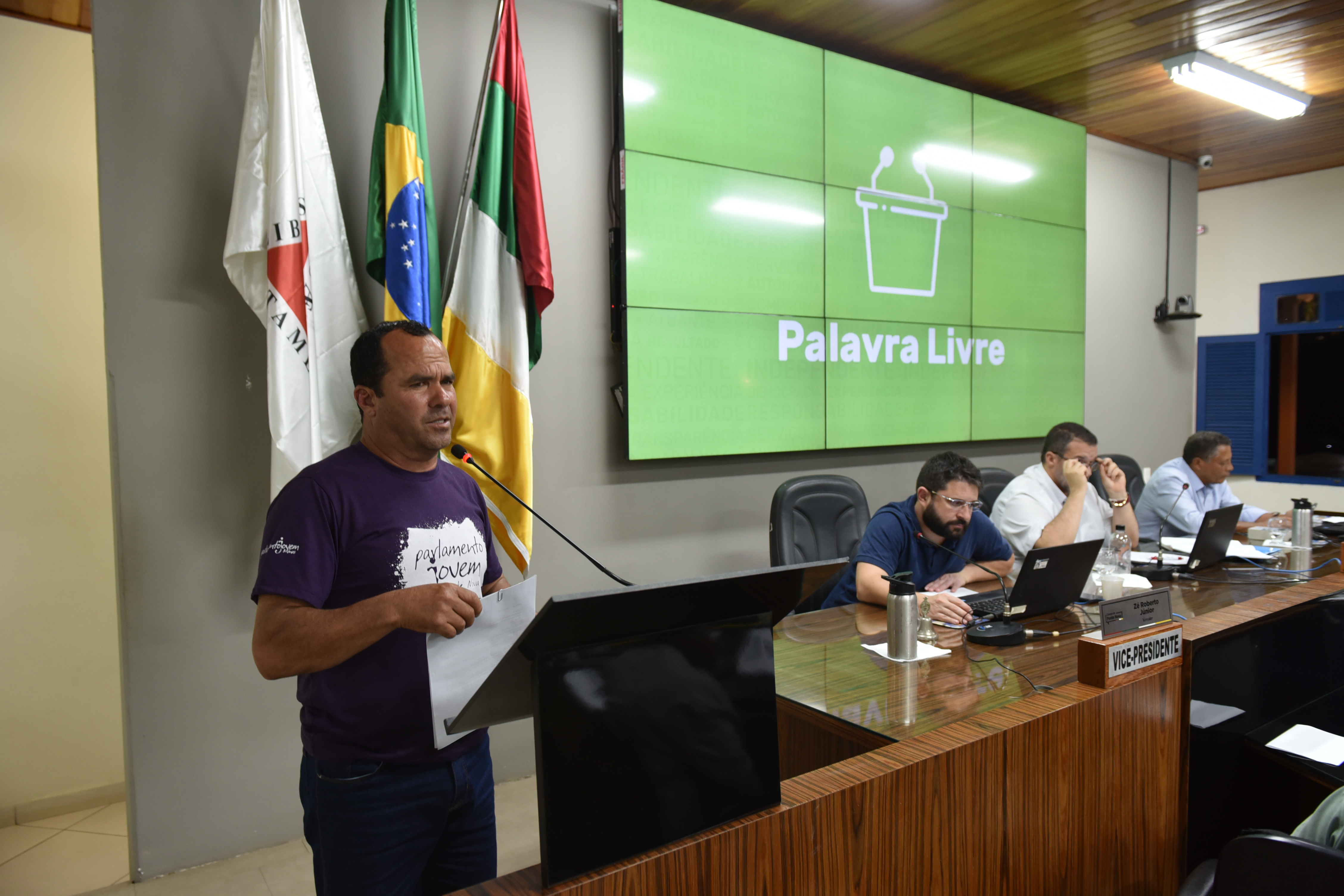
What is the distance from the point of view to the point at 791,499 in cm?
308

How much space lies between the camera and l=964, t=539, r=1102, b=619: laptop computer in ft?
6.95

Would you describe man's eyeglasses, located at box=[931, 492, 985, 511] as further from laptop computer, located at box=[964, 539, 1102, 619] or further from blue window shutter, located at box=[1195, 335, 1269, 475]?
blue window shutter, located at box=[1195, 335, 1269, 475]

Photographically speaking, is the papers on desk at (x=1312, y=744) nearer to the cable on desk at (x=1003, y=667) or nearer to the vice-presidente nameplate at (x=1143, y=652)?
the vice-presidente nameplate at (x=1143, y=652)

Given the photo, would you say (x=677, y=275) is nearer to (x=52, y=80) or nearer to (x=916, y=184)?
(x=916, y=184)

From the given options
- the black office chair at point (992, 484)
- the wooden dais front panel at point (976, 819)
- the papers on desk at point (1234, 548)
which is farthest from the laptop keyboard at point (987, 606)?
the black office chair at point (992, 484)

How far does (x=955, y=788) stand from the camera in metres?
1.32

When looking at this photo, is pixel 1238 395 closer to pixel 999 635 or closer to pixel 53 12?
pixel 999 635

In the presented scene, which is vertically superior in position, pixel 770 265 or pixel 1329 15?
pixel 1329 15

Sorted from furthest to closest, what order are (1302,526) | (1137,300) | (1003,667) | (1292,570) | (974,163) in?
(1137,300)
(974,163)
(1302,526)
(1292,570)
(1003,667)

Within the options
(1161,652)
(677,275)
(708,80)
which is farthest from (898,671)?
(708,80)

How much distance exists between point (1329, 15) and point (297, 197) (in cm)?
448

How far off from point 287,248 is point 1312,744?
3.11 m

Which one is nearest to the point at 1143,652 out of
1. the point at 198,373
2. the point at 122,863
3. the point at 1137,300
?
the point at 198,373

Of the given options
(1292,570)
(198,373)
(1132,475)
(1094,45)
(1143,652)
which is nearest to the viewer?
(1143,652)
